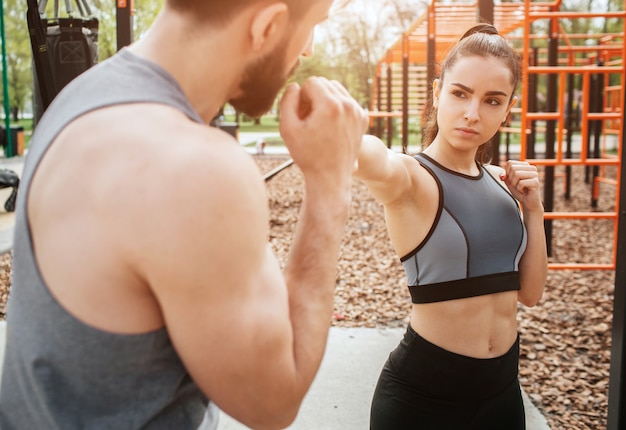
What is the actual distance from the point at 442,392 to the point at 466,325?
197mm

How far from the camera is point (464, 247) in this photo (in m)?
1.84

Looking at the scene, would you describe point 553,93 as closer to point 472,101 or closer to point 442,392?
→ point 472,101

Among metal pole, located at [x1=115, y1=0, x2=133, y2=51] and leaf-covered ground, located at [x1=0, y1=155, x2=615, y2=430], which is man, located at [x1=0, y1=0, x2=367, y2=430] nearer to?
leaf-covered ground, located at [x1=0, y1=155, x2=615, y2=430]

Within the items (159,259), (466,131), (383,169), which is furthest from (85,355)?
(466,131)

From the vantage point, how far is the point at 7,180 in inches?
263

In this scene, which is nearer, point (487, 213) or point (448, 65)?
point (487, 213)

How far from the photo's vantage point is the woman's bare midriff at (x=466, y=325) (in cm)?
184

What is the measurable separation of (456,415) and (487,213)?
22.9 inches

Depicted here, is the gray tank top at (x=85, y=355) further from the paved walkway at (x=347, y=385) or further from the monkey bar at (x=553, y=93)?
the paved walkway at (x=347, y=385)

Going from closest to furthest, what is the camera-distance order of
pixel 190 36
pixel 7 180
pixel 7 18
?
pixel 190 36
pixel 7 180
pixel 7 18

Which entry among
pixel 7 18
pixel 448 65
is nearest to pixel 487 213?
pixel 448 65

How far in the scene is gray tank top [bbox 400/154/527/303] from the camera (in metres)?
1.83

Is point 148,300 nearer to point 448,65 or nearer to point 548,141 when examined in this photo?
point 448,65

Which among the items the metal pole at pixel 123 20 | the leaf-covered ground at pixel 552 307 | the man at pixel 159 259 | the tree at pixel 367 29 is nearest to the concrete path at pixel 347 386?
the leaf-covered ground at pixel 552 307
